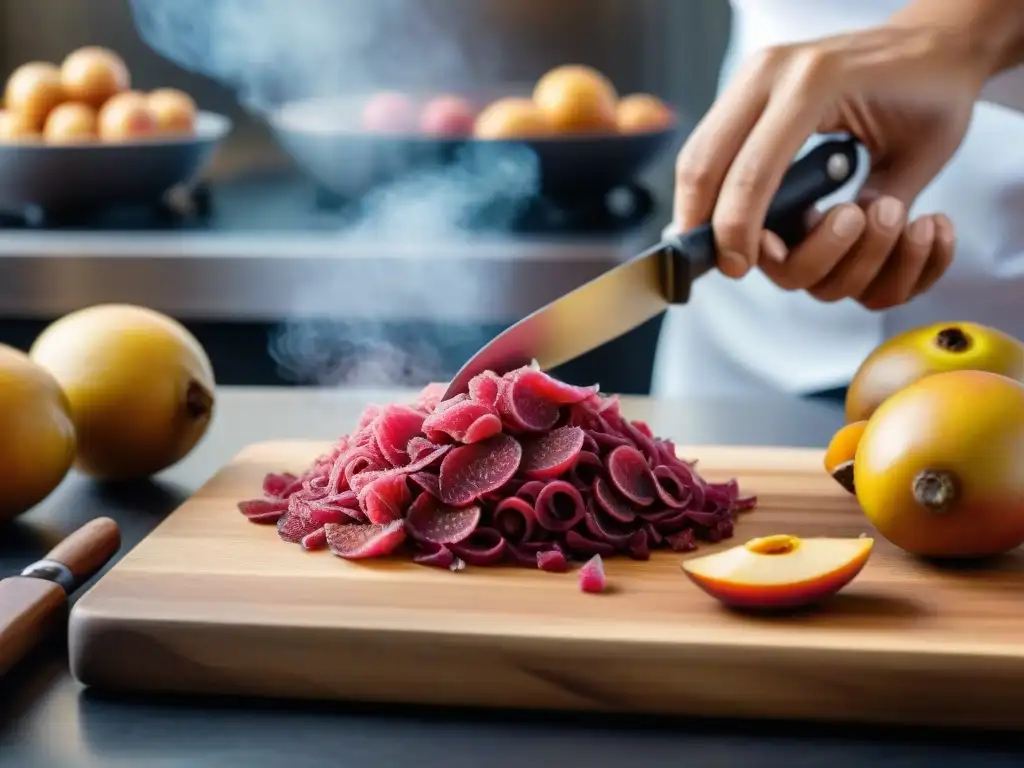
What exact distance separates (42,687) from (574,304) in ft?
2.15

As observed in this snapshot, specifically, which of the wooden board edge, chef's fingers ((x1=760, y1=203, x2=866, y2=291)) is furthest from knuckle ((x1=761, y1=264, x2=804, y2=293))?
the wooden board edge

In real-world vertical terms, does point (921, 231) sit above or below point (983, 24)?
below

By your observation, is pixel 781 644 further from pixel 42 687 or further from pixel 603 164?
pixel 603 164

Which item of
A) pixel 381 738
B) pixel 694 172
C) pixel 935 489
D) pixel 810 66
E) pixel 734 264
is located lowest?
pixel 381 738

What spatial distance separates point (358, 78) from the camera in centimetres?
341

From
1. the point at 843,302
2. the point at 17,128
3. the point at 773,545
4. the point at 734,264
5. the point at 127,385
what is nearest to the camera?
the point at 773,545

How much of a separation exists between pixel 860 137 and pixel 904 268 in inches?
7.2

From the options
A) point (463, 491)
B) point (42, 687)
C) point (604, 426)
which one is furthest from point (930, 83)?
point (42, 687)

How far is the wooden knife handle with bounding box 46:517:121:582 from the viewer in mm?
1183

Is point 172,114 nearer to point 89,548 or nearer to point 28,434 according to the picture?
point 28,434

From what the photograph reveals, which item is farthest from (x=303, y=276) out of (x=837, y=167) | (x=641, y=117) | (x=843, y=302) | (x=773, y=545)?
(x=773, y=545)

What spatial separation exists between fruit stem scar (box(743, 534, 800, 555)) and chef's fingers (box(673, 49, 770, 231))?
60 centimetres

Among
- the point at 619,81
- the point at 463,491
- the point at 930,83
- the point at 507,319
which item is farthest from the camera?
the point at 619,81

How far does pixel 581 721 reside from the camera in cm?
99
